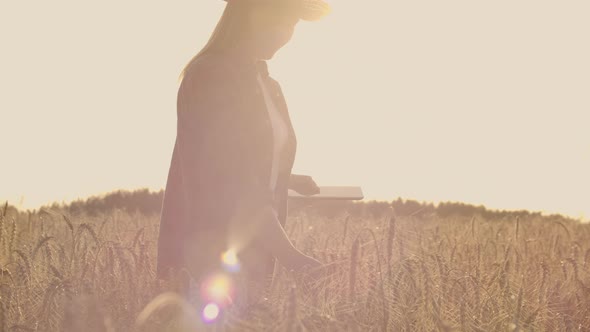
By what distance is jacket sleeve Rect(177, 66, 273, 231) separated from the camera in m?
2.84

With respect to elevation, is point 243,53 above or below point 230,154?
above

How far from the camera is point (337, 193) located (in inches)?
178

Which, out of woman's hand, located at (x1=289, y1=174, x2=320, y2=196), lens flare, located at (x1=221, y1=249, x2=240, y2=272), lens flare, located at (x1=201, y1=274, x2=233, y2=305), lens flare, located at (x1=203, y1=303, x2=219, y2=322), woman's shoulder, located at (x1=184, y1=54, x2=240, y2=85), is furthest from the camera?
woman's hand, located at (x1=289, y1=174, x2=320, y2=196)

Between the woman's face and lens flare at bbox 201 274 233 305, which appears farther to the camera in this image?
the woman's face

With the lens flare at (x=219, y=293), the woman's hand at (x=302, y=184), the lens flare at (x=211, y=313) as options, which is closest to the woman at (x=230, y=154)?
the lens flare at (x=219, y=293)

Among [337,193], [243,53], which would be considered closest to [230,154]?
[243,53]

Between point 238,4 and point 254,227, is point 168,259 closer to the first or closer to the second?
point 254,227

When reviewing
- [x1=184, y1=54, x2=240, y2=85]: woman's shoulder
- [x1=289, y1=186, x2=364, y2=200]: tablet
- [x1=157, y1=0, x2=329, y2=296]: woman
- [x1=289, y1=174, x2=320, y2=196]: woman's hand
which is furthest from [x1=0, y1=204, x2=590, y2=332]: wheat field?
[x1=289, y1=186, x2=364, y2=200]: tablet

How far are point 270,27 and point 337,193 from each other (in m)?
1.69

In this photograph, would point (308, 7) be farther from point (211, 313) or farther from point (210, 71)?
point (211, 313)

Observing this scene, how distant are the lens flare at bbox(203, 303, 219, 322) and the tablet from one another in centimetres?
259

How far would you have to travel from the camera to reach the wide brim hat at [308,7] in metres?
3.05

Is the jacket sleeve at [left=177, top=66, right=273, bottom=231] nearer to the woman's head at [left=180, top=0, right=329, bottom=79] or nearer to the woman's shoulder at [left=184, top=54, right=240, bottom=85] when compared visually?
the woman's shoulder at [left=184, top=54, right=240, bottom=85]

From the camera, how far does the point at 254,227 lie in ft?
9.23
